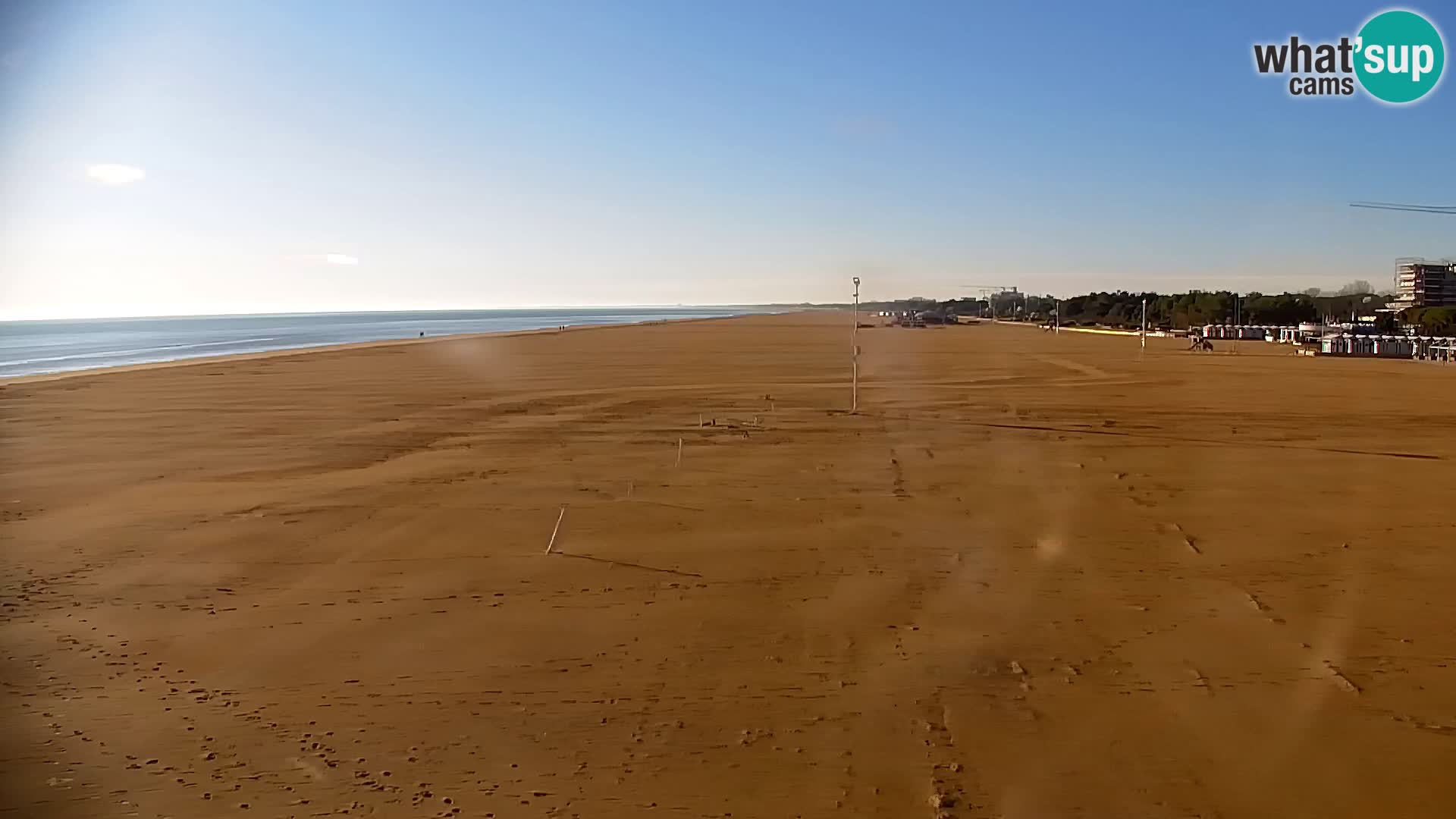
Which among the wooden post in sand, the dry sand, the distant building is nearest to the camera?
the dry sand

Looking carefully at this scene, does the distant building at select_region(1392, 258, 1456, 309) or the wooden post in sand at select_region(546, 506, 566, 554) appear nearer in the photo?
the wooden post in sand at select_region(546, 506, 566, 554)

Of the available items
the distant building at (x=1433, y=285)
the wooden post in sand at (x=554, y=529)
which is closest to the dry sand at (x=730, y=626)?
the wooden post in sand at (x=554, y=529)

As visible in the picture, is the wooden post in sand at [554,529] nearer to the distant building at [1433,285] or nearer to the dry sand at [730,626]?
the dry sand at [730,626]

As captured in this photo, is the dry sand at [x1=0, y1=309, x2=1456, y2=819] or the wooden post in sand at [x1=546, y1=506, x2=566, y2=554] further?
the wooden post in sand at [x1=546, y1=506, x2=566, y2=554]

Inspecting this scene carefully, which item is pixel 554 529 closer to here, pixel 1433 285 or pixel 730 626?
pixel 730 626

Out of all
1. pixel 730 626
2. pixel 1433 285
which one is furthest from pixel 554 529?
pixel 1433 285

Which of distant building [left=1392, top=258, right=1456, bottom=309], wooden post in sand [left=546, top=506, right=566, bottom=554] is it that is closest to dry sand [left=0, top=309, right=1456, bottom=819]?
wooden post in sand [left=546, top=506, right=566, bottom=554]

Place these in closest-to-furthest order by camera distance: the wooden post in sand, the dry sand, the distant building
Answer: the dry sand
the wooden post in sand
the distant building

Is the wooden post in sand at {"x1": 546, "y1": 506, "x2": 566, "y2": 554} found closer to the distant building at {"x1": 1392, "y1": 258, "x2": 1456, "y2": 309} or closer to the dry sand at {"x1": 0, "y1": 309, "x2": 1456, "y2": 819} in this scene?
the dry sand at {"x1": 0, "y1": 309, "x2": 1456, "y2": 819}
